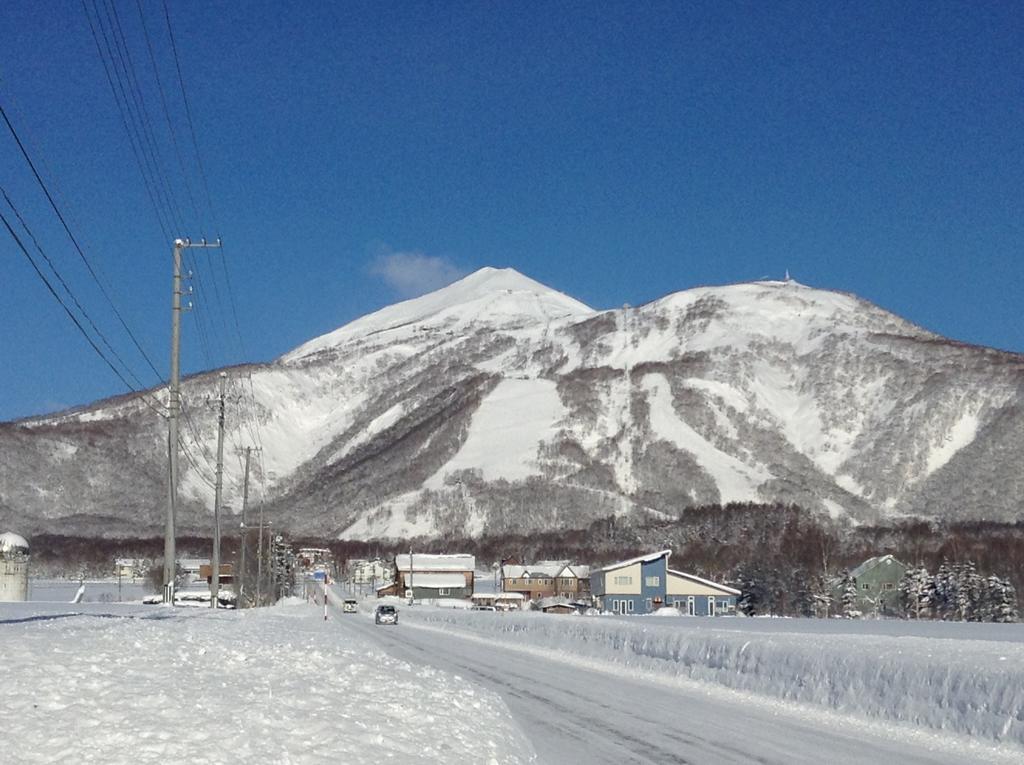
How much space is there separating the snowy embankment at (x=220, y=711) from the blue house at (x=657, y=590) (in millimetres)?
112015

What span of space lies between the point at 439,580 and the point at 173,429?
151 meters

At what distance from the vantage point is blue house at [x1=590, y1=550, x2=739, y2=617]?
12575 cm

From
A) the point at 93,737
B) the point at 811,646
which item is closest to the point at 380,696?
the point at 93,737

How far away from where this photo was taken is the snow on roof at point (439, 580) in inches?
7239

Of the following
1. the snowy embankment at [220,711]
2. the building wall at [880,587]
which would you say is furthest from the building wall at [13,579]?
the building wall at [880,587]

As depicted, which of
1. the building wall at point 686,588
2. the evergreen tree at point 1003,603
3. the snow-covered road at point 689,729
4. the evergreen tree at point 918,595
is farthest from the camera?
the building wall at point 686,588

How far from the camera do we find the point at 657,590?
127688mm

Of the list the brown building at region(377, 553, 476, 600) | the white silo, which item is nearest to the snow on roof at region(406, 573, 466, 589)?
the brown building at region(377, 553, 476, 600)

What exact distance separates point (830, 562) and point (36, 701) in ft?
556

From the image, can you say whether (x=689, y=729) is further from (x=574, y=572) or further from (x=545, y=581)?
(x=574, y=572)

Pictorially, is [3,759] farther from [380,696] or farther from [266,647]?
[266,647]

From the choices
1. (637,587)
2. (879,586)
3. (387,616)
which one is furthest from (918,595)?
(387,616)

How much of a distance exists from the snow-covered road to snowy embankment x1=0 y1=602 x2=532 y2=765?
1.51 meters

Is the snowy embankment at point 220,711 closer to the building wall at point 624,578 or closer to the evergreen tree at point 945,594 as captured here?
the evergreen tree at point 945,594
